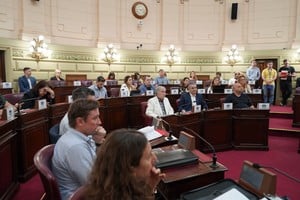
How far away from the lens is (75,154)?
156cm

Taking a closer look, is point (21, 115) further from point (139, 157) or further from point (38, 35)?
point (38, 35)

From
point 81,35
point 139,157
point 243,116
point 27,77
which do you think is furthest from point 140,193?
point 81,35

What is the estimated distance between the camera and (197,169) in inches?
71.5

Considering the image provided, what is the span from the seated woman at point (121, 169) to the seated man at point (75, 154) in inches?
20.5

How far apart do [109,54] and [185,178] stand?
9.20 metres

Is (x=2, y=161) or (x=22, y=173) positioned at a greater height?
(x=2, y=161)

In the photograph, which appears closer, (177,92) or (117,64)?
(177,92)

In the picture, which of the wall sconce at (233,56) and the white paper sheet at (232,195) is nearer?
the white paper sheet at (232,195)

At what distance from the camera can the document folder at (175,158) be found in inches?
71.2

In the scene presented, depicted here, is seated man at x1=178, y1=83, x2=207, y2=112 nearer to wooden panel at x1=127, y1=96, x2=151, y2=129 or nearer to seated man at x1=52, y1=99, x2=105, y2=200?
wooden panel at x1=127, y1=96, x2=151, y2=129

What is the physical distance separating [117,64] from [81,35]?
1927mm

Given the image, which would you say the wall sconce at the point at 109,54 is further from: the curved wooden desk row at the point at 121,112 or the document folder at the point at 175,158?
the document folder at the point at 175,158

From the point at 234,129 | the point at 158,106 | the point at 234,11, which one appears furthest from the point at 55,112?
the point at 234,11

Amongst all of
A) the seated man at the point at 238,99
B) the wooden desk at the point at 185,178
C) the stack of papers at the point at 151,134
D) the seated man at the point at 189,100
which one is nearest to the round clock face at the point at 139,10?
the seated man at the point at 189,100
